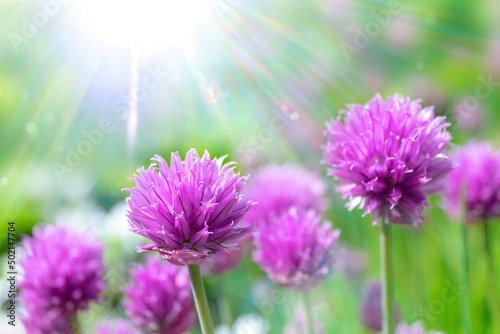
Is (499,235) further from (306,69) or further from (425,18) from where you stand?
(425,18)

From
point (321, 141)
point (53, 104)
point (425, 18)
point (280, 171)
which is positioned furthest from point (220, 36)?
point (425, 18)

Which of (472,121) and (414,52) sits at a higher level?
(414,52)

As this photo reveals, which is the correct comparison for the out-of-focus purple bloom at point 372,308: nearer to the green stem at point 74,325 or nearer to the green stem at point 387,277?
the green stem at point 387,277

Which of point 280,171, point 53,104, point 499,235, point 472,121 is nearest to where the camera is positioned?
point 280,171

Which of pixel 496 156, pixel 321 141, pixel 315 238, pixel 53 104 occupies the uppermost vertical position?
pixel 53 104

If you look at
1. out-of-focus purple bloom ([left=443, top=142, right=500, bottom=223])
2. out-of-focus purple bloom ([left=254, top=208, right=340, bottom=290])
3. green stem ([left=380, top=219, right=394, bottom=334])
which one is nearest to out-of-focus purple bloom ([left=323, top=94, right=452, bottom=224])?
green stem ([left=380, top=219, right=394, bottom=334])

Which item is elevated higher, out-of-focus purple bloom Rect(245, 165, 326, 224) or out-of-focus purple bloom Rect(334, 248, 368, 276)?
out-of-focus purple bloom Rect(245, 165, 326, 224)

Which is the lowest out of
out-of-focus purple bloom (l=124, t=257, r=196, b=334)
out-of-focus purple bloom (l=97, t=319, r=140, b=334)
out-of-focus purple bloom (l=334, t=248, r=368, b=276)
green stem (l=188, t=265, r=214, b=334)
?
out-of-focus purple bloom (l=334, t=248, r=368, b=276)

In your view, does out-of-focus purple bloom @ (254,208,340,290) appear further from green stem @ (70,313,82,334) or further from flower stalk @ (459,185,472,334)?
green stem @ (70,313,82,334)

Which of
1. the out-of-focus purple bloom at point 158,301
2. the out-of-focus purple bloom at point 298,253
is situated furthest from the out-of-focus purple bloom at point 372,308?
the out-of-focus purple bloom at point 158,301
